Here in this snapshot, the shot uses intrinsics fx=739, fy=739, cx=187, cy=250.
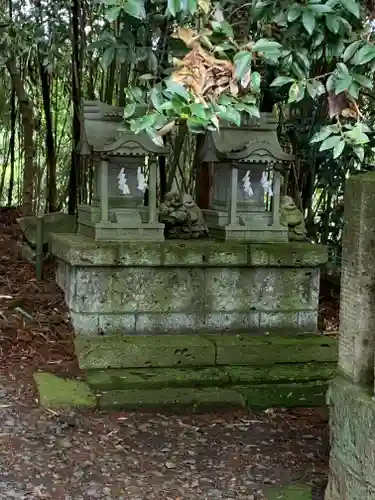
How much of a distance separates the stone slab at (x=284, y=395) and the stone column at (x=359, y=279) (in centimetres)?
150

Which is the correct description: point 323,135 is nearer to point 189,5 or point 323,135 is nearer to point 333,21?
point 333,21

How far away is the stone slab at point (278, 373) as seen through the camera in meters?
4.42

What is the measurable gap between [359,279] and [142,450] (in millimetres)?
1491

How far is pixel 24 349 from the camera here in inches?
186

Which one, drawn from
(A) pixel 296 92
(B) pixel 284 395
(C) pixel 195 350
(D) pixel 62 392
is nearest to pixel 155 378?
(C) pixel 195 350

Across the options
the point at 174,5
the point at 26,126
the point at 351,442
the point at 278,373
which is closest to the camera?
the point at 174,5

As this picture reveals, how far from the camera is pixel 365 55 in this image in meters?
2.37

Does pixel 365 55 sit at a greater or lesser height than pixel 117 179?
greater

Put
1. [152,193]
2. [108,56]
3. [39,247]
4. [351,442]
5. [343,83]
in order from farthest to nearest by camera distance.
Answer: [39,247], [152,193], [108,56], [351,442], [343,83]

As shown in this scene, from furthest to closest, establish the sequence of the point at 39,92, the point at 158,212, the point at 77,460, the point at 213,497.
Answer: the point at 39,92, the point at 158,212, the point at 77,460, the point at 213,497

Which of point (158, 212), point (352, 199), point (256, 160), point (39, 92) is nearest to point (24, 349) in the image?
point (158, 212)

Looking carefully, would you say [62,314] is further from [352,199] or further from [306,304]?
[352,199]

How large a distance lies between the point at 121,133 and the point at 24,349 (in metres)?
1.52

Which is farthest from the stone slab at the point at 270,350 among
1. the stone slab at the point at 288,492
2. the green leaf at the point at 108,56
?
the green leaf at the point at 108,56
